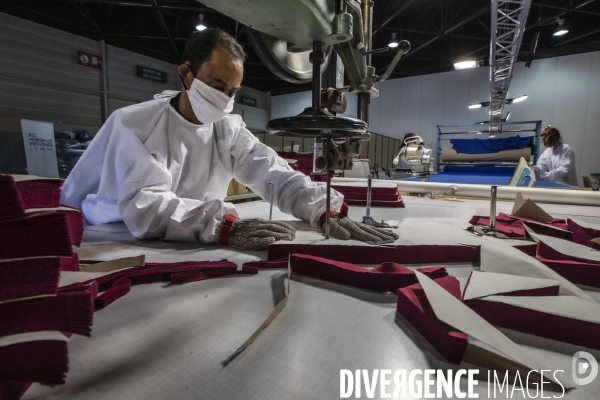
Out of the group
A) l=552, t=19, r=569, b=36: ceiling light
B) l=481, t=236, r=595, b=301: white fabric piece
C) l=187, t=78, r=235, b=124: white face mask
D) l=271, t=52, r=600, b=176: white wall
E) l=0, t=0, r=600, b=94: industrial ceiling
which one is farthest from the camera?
l=271, t=52, r=600, b=176: white wall

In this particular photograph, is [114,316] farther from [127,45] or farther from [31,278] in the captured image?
[127,45]

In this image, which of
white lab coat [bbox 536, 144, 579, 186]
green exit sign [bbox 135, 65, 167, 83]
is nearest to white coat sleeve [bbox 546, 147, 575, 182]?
white lab coat [bbox 536, 144, 579, 186]

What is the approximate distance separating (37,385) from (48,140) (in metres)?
5.29

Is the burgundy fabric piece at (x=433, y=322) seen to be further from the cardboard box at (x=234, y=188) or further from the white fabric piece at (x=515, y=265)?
the cardboard box at (x=234, y=188)

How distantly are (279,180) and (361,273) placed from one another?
29.4 inches

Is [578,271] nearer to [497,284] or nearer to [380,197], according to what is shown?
[497,284]

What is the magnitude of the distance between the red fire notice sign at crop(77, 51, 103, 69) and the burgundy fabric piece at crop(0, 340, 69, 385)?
8.07 meters

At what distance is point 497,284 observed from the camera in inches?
19.9

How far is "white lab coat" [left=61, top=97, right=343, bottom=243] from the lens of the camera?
0.87 metres

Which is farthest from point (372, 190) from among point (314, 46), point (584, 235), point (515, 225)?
point (314, 46)

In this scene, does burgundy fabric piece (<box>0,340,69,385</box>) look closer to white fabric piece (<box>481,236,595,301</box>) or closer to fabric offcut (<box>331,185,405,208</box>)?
white fabric piece (<box>481,236,595,301</box>)

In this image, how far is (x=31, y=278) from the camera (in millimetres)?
303

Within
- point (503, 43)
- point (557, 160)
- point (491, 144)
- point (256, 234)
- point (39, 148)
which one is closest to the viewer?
point (256, 234)

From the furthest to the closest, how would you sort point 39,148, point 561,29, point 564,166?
point 561,29
point 564,166
point 39,148
